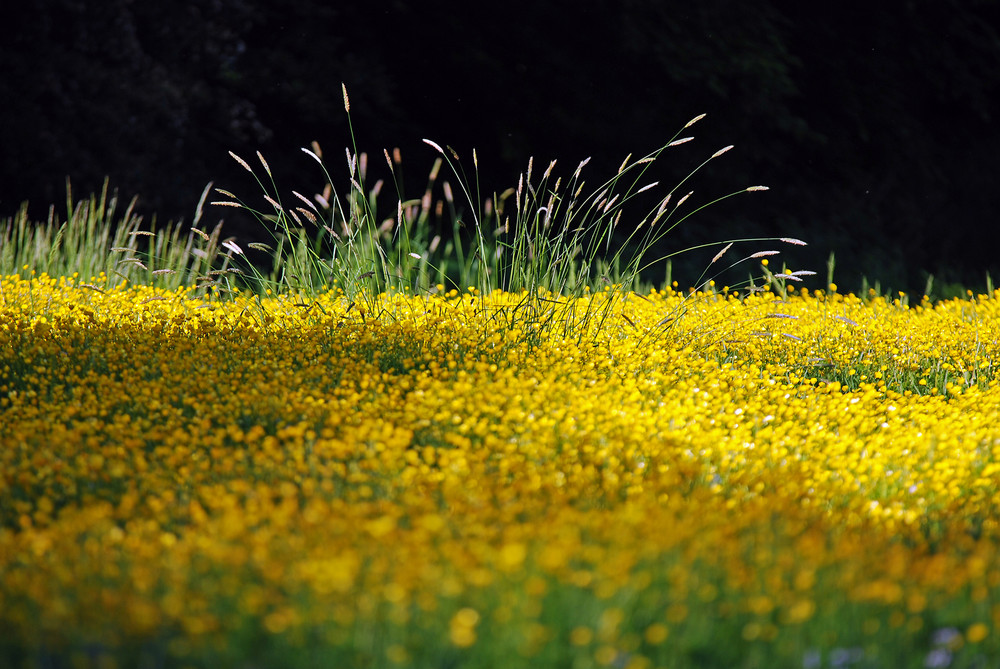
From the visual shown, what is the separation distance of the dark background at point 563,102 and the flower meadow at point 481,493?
15.7ft

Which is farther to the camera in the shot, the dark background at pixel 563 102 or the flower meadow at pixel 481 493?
the dark background at pixel 563 102

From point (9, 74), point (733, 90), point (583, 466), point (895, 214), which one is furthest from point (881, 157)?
point (583, 466)

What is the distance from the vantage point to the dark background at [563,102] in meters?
10.0

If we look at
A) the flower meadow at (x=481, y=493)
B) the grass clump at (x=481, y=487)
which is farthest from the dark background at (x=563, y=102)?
the flower meadow at (x=481, y=493)

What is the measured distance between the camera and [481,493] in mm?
3033

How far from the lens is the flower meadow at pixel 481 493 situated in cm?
219

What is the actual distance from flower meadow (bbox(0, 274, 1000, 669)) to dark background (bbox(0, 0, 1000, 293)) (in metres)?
4.78

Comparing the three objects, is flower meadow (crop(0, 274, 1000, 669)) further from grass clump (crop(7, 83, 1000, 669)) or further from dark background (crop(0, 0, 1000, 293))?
dark background (crop(0, 0, 1000, 293))

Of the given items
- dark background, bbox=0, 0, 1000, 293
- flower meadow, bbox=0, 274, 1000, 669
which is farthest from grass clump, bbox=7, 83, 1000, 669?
dark background, bbox=0, 0, 1000, 293

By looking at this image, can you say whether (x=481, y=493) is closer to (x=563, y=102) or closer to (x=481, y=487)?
(x=481, y=487)

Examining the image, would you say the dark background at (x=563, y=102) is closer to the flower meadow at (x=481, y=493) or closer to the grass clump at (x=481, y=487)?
the grass clump at (x=481, y=487)

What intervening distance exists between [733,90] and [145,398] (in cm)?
1066

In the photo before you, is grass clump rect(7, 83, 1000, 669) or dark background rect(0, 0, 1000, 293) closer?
grass clump rect(7, 83, 1000, 669)

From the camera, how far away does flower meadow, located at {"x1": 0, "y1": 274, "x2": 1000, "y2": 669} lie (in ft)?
7.20
